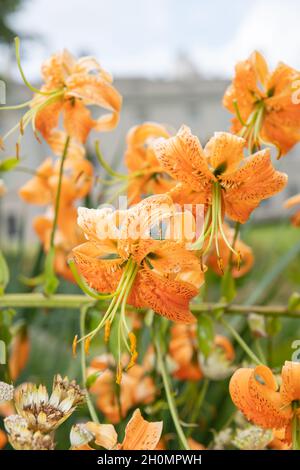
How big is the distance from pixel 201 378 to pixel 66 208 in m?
0.16

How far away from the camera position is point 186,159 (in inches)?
10.5

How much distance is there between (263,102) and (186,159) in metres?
0.09

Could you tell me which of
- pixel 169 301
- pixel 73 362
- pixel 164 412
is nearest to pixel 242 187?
pixel 169 301

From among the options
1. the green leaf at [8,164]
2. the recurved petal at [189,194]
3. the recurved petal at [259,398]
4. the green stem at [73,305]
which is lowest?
the recurved petal at [259,398]

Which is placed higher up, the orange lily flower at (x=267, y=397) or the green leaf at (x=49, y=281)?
the green leaf at (x=49, y=281)

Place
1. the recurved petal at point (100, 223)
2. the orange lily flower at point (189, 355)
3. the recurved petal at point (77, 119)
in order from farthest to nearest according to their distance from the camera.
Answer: the orange lily flower at point (189, 355) < the recurved petal at point (77, 119) < the recurved petal at point (100, 223)

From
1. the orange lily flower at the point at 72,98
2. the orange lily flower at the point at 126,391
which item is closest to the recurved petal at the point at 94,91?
the orange lily flower at the point at 72,98

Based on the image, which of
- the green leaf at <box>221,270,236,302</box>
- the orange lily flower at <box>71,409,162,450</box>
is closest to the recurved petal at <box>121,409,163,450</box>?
the orange lily flower at <box>71,409,162,450</box>

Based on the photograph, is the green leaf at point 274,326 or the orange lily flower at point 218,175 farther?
the green leaf at point 274,326

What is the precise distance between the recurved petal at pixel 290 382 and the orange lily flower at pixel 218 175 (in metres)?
0.05


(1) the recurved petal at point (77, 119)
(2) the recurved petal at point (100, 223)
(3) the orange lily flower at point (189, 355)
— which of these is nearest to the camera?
(2) the recurved petal at point (100, 223)

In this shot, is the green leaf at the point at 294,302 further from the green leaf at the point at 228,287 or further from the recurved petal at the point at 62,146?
the recurved petal at the point at 62,146

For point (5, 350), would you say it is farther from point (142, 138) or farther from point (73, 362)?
point (73, 362)

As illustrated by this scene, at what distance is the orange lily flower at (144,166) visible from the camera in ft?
1.23
